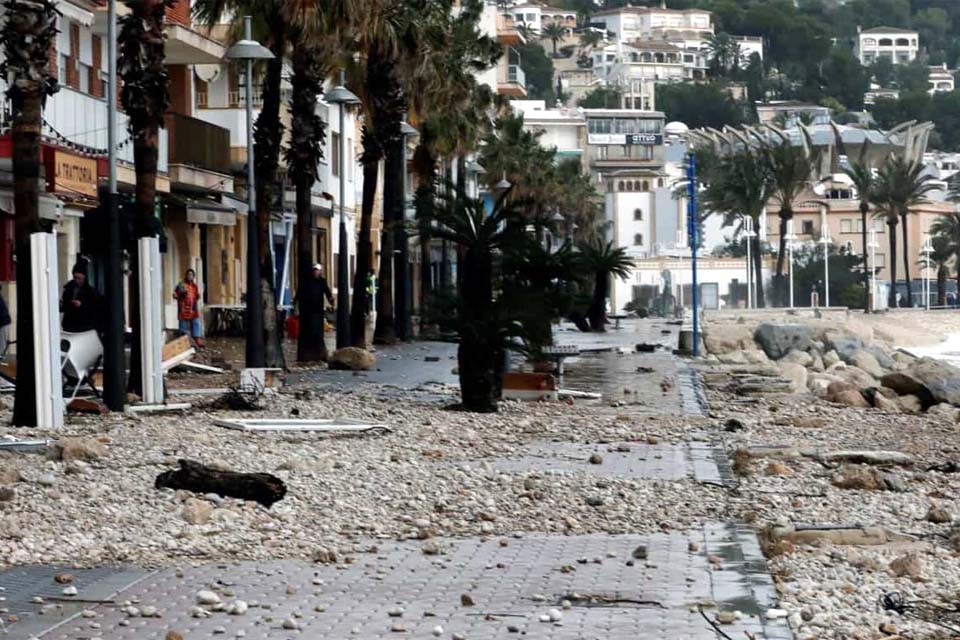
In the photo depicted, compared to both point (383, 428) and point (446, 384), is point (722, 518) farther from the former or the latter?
point (446, 384)

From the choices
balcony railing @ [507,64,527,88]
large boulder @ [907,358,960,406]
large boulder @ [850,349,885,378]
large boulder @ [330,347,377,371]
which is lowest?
large boulder @ [850,349,885,378]

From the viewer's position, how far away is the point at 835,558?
1172 centimetres

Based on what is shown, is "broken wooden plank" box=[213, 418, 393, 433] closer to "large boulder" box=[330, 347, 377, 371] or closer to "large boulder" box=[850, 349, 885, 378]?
"large boulder" box=[330, 347, 377, 371]

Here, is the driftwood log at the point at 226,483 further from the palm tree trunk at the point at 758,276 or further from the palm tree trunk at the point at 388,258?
the palm tree trunk at the point at 758,276

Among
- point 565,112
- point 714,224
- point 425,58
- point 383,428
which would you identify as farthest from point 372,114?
point 565,112

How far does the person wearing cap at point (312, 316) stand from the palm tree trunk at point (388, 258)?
28.2ft

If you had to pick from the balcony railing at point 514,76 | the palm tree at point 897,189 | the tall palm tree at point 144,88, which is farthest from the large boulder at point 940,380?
the balcony railing at point 514,76

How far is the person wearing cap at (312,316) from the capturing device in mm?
32250

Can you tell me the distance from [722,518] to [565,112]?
173m

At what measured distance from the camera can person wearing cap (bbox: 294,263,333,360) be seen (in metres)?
32.2

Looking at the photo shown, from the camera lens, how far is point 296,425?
18969 millimetres

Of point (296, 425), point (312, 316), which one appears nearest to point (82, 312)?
point (296, 425)

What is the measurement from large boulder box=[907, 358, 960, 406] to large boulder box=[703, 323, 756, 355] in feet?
56.9

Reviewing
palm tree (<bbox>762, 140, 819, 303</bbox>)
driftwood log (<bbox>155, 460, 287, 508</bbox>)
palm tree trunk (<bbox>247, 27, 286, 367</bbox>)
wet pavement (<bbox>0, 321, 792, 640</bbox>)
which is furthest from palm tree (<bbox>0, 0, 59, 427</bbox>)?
palm tree (<bbox>762, 140, 819, 303</bbox>)
